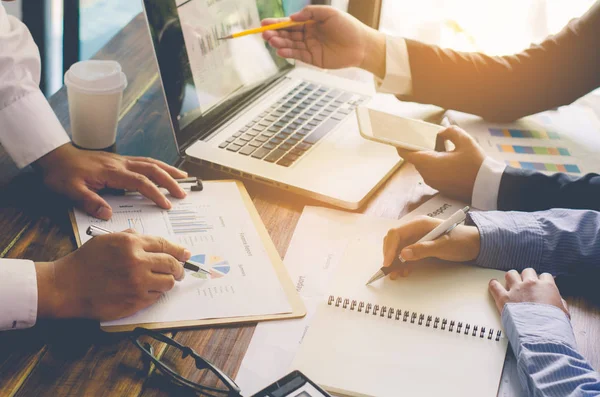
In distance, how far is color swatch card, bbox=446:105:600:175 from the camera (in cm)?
123

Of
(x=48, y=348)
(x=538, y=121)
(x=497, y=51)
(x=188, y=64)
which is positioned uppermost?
(x=188, y=64)

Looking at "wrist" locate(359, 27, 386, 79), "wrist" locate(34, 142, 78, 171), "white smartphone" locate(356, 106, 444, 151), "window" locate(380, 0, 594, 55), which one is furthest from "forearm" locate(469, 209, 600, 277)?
"window" locate(380, 0, 594, 55)

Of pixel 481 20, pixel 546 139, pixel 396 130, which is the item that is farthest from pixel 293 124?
pixel 481 20

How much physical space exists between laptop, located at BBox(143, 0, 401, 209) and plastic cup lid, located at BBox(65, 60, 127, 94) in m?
0.08

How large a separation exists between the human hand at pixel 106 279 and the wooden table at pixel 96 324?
2 centimetres

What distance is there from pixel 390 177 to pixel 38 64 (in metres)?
0.64

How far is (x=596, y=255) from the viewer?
96cm

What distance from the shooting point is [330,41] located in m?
1.41

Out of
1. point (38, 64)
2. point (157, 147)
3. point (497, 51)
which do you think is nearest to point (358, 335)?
point (157, 147)

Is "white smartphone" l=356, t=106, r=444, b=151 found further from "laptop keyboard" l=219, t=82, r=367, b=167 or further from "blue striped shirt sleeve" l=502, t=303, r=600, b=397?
"blue striped shirt sleeve" l=502, t=303, r=600, b=397

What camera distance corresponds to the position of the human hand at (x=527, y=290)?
0.86 metres

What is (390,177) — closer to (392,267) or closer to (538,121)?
(392,267)

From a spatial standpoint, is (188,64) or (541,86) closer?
(188,64)

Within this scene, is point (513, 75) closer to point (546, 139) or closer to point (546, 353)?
point (546, 139)
